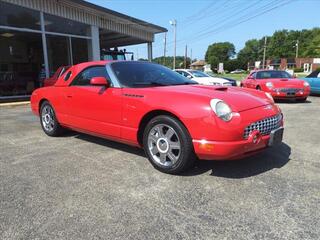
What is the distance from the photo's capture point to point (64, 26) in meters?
14.8

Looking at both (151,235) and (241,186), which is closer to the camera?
(151,235)

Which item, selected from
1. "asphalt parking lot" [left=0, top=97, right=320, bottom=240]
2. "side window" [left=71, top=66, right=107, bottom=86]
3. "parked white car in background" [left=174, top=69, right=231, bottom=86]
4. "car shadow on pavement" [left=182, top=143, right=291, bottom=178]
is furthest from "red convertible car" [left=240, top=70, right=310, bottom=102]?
"side window" [left=71, top=66, right=107, bottom=86]

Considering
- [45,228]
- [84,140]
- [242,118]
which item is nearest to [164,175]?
[242,118]

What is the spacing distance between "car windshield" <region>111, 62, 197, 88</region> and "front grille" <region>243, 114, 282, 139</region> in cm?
148

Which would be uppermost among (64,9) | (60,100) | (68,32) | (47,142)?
(64,9)

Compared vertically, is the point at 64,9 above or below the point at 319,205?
above

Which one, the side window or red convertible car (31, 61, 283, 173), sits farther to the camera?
the side window

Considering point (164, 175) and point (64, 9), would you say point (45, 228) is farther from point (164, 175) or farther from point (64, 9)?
point (64, 9)

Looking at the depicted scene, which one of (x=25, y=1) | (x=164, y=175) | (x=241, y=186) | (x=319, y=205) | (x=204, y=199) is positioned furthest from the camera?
(x=25, y=1)

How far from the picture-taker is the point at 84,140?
5.64 metres

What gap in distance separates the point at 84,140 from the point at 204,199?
3.14 metres

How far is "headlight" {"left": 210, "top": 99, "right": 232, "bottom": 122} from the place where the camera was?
343 cm

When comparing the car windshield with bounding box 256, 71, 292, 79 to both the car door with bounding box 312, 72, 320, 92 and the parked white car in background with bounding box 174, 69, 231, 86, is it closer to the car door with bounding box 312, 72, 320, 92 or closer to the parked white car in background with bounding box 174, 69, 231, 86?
the car door with bounding box 312, 72, 320, 92

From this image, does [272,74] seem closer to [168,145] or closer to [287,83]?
[287,83]
